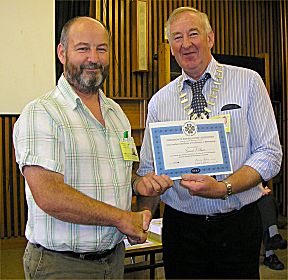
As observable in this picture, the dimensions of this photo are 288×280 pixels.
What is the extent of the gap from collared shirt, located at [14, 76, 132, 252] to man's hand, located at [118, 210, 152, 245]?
0.12 m

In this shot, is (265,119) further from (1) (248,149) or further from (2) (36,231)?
(2) (36,231)

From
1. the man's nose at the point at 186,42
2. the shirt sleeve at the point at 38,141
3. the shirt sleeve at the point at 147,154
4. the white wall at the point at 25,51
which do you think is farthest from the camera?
the white wall at the point at 25,51

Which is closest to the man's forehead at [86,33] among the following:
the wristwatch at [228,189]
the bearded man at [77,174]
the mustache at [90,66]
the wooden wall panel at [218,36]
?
the bearded man at [77,174]

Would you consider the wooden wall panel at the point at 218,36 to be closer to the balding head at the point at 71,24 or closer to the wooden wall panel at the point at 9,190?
the wooden wall panel at the point at 9,190

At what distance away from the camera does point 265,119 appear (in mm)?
2076

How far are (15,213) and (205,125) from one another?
450 centimetres

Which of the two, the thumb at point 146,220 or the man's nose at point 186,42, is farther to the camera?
the man's nose at point 186,42

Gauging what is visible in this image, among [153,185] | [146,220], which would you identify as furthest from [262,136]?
[146,220]

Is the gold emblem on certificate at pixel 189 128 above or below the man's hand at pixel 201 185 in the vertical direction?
above

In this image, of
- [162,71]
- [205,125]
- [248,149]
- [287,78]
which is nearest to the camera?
[205,125]

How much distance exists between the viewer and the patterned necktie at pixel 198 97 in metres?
2.18

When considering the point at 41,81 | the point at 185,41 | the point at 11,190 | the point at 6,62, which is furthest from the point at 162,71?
the point at 185,41

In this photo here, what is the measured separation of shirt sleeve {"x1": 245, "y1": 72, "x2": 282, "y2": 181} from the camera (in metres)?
2.02

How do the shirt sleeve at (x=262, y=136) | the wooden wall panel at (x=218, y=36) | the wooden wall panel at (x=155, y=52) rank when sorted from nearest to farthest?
the shirt sleeve at (x=262, y=136)
the wooden wall panel at (x=155, y=52)
the wooden wall panel at (x=218, y=36)
